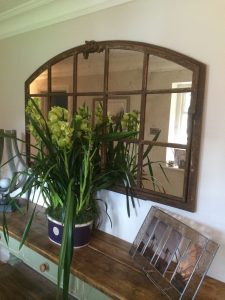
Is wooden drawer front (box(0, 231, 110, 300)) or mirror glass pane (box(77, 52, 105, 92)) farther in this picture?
mirror glass pane (box(77, 52, 105, 92))

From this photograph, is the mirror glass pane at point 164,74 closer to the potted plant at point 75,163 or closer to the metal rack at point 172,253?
the potted plant at point 75,163

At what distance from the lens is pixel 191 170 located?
1.12 metres

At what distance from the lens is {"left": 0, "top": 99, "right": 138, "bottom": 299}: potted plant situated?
1176 millimetres

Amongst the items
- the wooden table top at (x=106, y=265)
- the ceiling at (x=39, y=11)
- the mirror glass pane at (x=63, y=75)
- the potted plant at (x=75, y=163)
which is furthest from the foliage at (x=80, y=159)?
the ceiling at (x=39, y=11)

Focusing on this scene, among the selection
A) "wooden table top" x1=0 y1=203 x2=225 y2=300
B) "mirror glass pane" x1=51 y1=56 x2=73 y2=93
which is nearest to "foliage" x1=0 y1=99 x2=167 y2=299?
"wooden table top" x1=0 y1=203 x2=225 y2=300

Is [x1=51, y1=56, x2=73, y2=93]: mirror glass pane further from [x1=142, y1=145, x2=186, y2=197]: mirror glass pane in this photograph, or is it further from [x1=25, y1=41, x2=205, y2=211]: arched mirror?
[x1=142, y1=145, x2=186, y2=197]: mirror glass pane

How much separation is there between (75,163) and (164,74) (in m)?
0.58

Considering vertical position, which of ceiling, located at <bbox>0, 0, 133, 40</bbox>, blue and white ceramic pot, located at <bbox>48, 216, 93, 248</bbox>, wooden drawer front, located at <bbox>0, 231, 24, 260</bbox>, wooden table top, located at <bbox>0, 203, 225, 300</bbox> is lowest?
wooden drawer front, located at <bbox>0, 231, 24, 260</bbox>

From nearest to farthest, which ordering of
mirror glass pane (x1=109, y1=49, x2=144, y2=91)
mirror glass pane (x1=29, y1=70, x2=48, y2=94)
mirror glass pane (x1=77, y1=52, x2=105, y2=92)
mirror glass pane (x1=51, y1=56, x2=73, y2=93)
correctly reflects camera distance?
mirror glass pane (x1=109, y1=49, x2=144, y2=91)
mirror glass pane (x1=77, y1=52, x2=105, y2=92)
mirror glass pane (x1=51, y1=56, x2=73, y2=93)
mirror glass pane (x1=29, y1=70, x2=48, y2=94)

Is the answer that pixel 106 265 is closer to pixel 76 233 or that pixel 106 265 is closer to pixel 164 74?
pixel 76 233

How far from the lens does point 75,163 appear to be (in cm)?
125

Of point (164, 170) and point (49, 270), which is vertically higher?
point (164, 170)

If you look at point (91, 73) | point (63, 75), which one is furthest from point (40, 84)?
point (91, 73)

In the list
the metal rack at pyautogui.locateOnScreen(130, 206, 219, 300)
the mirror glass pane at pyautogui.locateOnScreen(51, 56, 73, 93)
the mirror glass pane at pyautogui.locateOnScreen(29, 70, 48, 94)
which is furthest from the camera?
the mirror glass pane at pyautogui.locateOnScreen(29, 70, 48, 94)
